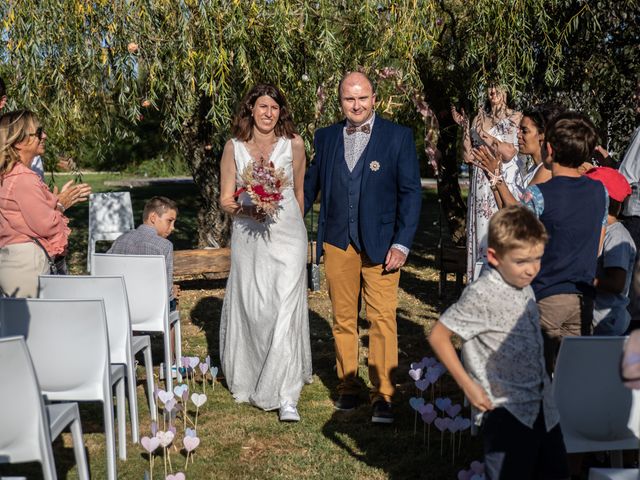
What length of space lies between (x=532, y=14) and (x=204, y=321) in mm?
5053

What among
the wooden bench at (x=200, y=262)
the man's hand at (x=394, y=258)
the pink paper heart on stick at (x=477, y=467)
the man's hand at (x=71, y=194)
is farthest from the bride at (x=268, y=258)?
the wooden bench at (x=200, y=262)

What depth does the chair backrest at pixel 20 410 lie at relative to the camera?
3287mm

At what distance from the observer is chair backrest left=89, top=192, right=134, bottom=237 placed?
1237cm

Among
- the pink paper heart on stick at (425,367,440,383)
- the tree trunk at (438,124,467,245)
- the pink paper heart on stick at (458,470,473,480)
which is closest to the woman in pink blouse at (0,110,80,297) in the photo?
the pink paper heart on stick at (425,367,440,383)

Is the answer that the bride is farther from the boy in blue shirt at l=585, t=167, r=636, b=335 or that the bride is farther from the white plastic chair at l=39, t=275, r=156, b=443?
the boy in blue shirt at l=585, t=167, r=636, b=335

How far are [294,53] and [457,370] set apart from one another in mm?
7201

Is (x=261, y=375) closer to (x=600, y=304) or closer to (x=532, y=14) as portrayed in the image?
(x=600, y=304)

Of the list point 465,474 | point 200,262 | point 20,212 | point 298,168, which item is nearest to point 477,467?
point 465,474

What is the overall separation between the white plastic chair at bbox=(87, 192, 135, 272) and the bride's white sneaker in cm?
713

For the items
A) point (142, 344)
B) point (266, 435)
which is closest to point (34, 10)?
point (142, 344)

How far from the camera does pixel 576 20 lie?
9156 millimetres

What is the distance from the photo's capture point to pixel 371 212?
18.4 feet

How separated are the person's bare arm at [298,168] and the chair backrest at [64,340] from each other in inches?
90.6

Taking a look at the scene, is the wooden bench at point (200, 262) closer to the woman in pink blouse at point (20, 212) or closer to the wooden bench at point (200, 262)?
the wooden bench at point (200, 262)
